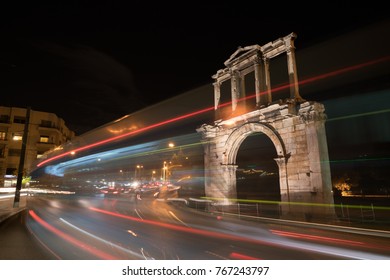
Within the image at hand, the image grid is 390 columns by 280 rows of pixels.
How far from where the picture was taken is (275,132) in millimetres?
13453

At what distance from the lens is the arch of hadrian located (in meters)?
11.6

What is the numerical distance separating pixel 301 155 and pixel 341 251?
6.98 meters

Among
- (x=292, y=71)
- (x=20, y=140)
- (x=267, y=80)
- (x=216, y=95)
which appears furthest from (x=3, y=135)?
(x=292, y=71)

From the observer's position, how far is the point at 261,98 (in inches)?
581

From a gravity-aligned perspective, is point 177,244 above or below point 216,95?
below

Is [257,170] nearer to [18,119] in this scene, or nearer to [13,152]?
[13,152]

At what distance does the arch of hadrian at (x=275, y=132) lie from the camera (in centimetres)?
1162

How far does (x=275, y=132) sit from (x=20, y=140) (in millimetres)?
47646

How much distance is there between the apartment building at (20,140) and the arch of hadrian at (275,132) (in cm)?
3504

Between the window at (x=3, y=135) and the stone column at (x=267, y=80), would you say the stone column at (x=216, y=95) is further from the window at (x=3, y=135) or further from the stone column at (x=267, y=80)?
the window at (x=3, y=135)

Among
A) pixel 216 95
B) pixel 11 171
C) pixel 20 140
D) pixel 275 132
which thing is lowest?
pixel 11 171

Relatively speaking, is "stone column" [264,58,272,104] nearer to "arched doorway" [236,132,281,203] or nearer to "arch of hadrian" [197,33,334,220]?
"arch of hadrian" [197,33,334,220]

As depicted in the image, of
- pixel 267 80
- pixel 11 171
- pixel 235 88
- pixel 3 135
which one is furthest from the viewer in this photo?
pixel 3 135

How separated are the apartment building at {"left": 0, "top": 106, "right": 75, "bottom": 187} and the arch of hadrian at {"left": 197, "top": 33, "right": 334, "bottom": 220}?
35.0 metres
